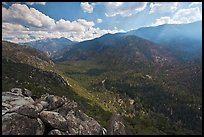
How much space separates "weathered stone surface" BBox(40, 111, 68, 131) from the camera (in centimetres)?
3816

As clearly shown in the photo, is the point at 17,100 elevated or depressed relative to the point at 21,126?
depressed

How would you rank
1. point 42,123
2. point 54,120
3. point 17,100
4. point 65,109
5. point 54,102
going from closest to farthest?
point 42,123 < point 54,120 < point 65,109 < point 54,102 < point 17,100

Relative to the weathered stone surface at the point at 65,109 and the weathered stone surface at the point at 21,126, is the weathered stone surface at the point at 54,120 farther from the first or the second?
the weathered stone surface at the point at 65,109

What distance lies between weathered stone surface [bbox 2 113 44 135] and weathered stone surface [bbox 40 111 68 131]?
64.0 inches

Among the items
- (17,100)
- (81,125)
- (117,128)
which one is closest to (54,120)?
(81,125)

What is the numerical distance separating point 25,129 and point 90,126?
13164 millimetres

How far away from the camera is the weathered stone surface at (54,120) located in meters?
38.2

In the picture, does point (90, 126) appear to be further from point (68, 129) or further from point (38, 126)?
point (38, 126)

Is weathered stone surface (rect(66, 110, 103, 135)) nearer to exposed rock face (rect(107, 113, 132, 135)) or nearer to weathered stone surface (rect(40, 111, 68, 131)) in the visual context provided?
weathered stone surface (rect(40, 111, 68, 131))

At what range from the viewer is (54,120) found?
1522 inches

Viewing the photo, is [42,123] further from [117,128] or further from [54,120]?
[117,128]

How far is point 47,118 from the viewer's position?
38875 millimetres

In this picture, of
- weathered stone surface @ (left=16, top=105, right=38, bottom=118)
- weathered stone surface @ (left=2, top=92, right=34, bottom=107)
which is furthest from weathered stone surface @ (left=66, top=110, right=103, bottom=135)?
weathered stone surface @ (left=2, top=92, right=34, bottom=107)

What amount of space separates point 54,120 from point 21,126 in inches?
206
